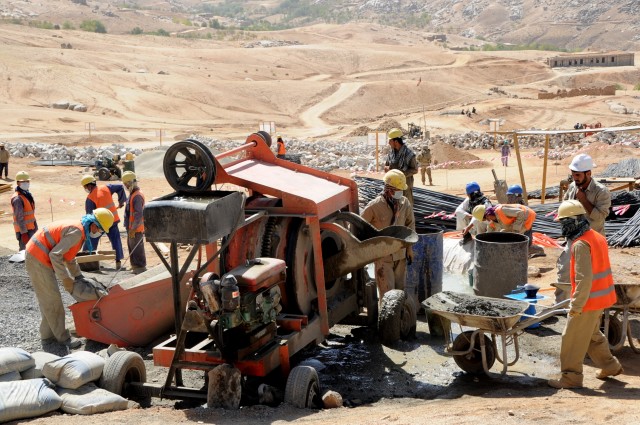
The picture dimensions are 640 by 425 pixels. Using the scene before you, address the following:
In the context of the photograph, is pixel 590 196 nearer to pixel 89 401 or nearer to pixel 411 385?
Answer: pixel 411 385

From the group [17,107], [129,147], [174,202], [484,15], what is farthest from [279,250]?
[484,15]

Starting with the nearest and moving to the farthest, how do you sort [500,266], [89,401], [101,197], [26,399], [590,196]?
[26,399] → [89,401] → [590,196] → [500,266] → [101,197]

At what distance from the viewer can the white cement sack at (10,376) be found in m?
6.68

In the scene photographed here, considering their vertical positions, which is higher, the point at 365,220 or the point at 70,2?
the point at 70,2

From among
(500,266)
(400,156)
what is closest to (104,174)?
(400,156)

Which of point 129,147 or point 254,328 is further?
point 129,147

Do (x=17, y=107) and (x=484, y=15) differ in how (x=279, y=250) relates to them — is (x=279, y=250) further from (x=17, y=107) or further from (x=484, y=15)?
(x=484, y=15)

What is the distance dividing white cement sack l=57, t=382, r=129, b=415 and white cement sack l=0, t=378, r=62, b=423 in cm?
9

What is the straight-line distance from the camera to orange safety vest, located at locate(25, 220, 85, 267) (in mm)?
8469

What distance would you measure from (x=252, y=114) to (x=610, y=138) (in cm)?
2193

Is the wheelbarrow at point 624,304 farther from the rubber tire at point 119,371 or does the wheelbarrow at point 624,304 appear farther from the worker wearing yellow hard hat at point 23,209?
the worker wearing yellow hard hat at point 23,209

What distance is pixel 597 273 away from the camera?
7000mm

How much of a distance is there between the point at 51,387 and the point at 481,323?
3614 mm

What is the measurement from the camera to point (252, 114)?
155 ft
